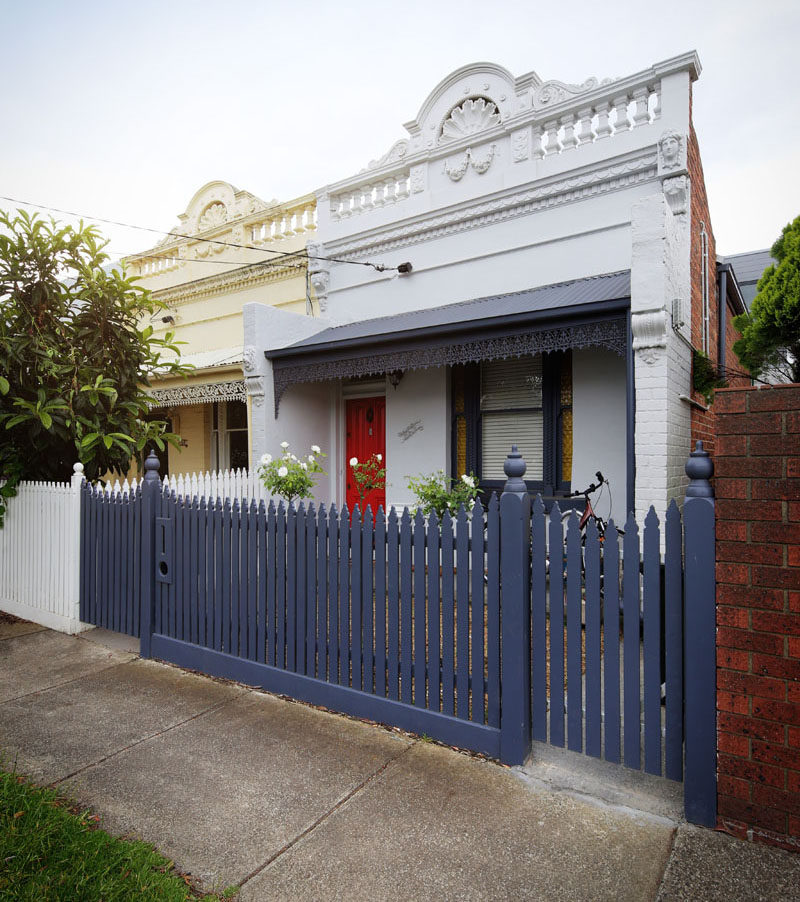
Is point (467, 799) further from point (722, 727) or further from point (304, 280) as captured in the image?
point (304, 280)

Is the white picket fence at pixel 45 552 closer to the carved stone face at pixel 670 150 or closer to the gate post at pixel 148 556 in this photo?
the gate post at pixel 148 556

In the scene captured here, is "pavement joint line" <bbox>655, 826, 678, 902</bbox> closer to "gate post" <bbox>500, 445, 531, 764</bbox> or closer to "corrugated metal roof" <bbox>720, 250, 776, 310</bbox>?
"gate post" <bbox>500, 445, 531, 764</bbox>

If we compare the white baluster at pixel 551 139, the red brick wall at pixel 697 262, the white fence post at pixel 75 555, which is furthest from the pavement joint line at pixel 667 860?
the white baluster at pixel 551 139

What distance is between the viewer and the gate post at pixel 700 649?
2484 mm

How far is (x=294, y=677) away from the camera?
3939 mm

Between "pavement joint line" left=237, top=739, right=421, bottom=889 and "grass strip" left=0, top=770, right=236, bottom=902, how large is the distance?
0.15 metres

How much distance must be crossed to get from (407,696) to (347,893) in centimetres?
136

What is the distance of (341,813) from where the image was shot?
264cm

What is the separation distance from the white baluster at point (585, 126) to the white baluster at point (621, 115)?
321 millimetres

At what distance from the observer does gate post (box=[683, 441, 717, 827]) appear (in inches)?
97.8

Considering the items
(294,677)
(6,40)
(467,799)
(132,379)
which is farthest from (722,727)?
(6,40)

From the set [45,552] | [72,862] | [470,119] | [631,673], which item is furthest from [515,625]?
[470,119]

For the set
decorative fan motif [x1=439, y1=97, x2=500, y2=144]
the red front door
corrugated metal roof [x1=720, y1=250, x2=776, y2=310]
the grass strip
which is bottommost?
the grass strip

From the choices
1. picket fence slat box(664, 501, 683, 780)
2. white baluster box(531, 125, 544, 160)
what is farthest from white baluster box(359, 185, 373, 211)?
picket fence slat box(664, 501, 683, 780)
